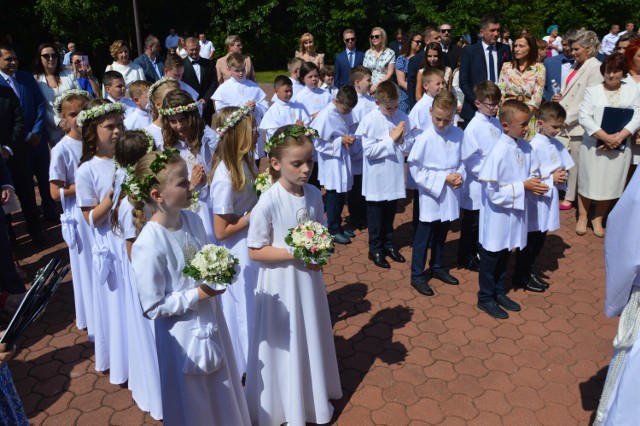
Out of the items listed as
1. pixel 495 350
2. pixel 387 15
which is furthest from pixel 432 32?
pixel 387 15

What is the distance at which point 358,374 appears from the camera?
4891 mm

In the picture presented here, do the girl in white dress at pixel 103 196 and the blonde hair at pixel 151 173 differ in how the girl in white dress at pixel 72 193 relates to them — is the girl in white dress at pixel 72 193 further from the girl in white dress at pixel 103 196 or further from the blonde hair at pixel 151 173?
the blonde hair at pixel 151 173

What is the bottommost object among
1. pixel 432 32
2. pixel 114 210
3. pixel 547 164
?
pixel 547 164

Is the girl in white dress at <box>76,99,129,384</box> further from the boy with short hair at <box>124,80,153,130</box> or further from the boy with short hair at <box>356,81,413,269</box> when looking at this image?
the boy with short hair at <box>356,81,413,269</box>

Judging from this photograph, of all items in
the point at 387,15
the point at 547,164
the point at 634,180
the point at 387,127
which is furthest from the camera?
the point at 387,15

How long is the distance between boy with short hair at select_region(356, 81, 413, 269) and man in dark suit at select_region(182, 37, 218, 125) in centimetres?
452

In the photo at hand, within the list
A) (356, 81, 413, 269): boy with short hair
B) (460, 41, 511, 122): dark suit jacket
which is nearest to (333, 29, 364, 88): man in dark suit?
(460, 41, 511, 122): dark suit jacket

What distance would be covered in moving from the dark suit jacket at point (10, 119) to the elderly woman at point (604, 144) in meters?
7.80

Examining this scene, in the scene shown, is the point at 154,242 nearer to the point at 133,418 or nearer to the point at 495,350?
the point at 133,418

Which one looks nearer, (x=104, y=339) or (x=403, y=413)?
(x=403, y=413)

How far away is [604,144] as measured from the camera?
7.64 m

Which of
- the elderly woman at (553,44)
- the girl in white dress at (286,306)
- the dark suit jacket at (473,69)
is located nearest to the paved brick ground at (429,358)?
the girl in white dress at (286,306)

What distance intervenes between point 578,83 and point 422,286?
15.3ft

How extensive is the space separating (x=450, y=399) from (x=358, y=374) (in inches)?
32.3
